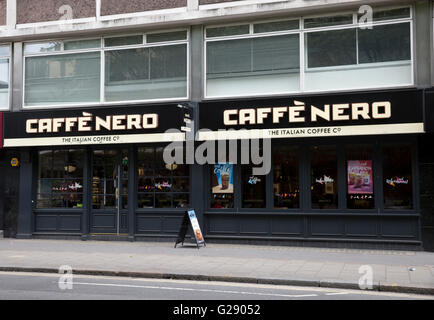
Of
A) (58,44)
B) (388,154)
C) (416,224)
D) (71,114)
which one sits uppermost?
(58,44)

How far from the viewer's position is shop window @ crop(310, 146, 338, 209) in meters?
13.5

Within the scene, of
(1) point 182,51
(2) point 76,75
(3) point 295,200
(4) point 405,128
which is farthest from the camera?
(2) point 76,75

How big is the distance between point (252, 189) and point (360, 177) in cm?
304

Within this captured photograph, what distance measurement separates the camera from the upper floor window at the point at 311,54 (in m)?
13.1

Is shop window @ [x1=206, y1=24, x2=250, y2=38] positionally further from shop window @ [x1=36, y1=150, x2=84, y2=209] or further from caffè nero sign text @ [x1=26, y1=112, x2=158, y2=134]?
shop window @ [x1=36, y1=150, x2=84, y2=209]

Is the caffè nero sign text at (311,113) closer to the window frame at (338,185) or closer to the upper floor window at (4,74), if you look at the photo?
the window frame at (338,185)

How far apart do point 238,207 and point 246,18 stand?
5527mm

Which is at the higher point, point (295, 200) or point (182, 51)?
point (182, 51)

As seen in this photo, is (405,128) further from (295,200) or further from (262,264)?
(262,264)

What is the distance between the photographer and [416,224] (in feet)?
41.5

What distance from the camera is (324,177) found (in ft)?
44.4

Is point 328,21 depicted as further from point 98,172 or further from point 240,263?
point 98,172

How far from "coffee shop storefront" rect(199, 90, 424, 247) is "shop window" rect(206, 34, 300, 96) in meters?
0.64

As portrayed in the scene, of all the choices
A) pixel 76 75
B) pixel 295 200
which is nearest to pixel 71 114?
pixel 76 75
